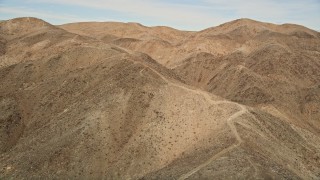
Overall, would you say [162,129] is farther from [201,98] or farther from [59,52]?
[59,52]

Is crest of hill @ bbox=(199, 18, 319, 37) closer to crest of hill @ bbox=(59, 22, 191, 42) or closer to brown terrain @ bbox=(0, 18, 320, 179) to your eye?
crest of hill @ bbox=(59, 22, 191, 42)

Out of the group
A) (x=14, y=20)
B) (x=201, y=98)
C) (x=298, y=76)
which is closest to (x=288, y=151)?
(x=201, y=98)

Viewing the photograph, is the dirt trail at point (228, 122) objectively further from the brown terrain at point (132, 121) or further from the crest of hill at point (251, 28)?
the crest of hill at point (251, 28)

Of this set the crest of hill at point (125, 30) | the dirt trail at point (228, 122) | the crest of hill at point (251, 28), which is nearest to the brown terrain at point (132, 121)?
the dirt trail at point (228, 122)

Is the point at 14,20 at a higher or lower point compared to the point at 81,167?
higher

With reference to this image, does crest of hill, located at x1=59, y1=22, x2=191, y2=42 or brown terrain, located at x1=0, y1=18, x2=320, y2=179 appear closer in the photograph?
brown terrain, located at x1=0, y1=18, x2=320, y2=179

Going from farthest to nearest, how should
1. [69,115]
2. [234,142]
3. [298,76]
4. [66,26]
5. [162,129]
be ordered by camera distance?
1. [66,26]
2. [298,76]
3. [69,115]
4. [162,129]
5. [234,142]

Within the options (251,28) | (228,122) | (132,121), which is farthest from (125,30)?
(228,122)

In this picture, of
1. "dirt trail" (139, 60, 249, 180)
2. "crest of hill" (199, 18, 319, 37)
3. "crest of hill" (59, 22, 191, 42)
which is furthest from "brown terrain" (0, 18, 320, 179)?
"crest of hill" (59, 22, 191, 42)

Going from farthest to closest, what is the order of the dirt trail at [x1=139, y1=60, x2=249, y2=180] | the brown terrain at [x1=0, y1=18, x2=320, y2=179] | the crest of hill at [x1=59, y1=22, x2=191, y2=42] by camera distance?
the crest of hill at [x1=59, y1=22, x2=191, y2=42]
the brown terrain at [x1=0, y1=18, x2=320, y2=179]
the dirt trail at [x1=139, y1=60, x2=249, y2=180]
